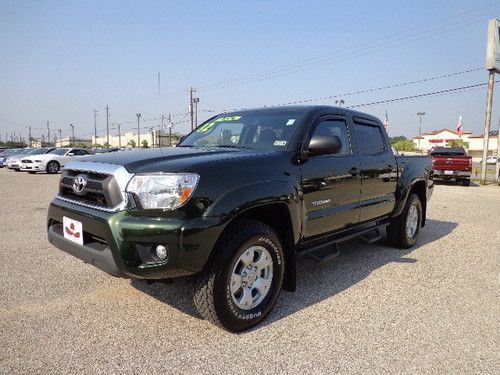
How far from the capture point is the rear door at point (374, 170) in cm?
447

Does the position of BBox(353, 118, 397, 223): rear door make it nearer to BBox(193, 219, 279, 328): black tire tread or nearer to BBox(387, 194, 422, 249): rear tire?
BBox(387, 194, 422, 249): rear tire

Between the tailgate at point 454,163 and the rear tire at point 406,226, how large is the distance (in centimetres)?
1230

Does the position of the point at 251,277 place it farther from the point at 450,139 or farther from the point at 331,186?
the point at 450,139

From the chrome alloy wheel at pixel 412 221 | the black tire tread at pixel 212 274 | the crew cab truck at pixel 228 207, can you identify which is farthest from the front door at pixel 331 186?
the chrome alloy wheel at pixel 412 221

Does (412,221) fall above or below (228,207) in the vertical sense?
below

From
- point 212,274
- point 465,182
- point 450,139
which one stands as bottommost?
point 465,182

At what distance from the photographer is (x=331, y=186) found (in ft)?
12.6

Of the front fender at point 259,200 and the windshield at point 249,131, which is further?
the windshield at point 249,131

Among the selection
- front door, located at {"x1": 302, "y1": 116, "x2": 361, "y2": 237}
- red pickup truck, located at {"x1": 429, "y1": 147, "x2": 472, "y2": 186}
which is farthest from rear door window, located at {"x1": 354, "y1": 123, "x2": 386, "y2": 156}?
red pickup truck, located at {"x1": 429, "y1": 147, "x2": 472, "y2": 186}

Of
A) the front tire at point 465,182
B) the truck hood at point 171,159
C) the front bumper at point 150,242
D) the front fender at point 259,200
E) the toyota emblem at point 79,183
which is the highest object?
the truck hood at point 171,159

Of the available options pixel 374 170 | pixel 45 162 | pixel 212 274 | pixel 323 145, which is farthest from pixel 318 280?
pixel 45 162

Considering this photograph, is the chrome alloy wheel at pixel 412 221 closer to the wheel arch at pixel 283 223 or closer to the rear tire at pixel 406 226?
the rear tire at pixel 406 226

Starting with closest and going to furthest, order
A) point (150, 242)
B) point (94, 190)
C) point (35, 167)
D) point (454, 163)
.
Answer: point (150, 242) < point (94, 190) < point (454, 163) < point (35, 167)

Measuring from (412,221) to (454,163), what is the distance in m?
12.9
